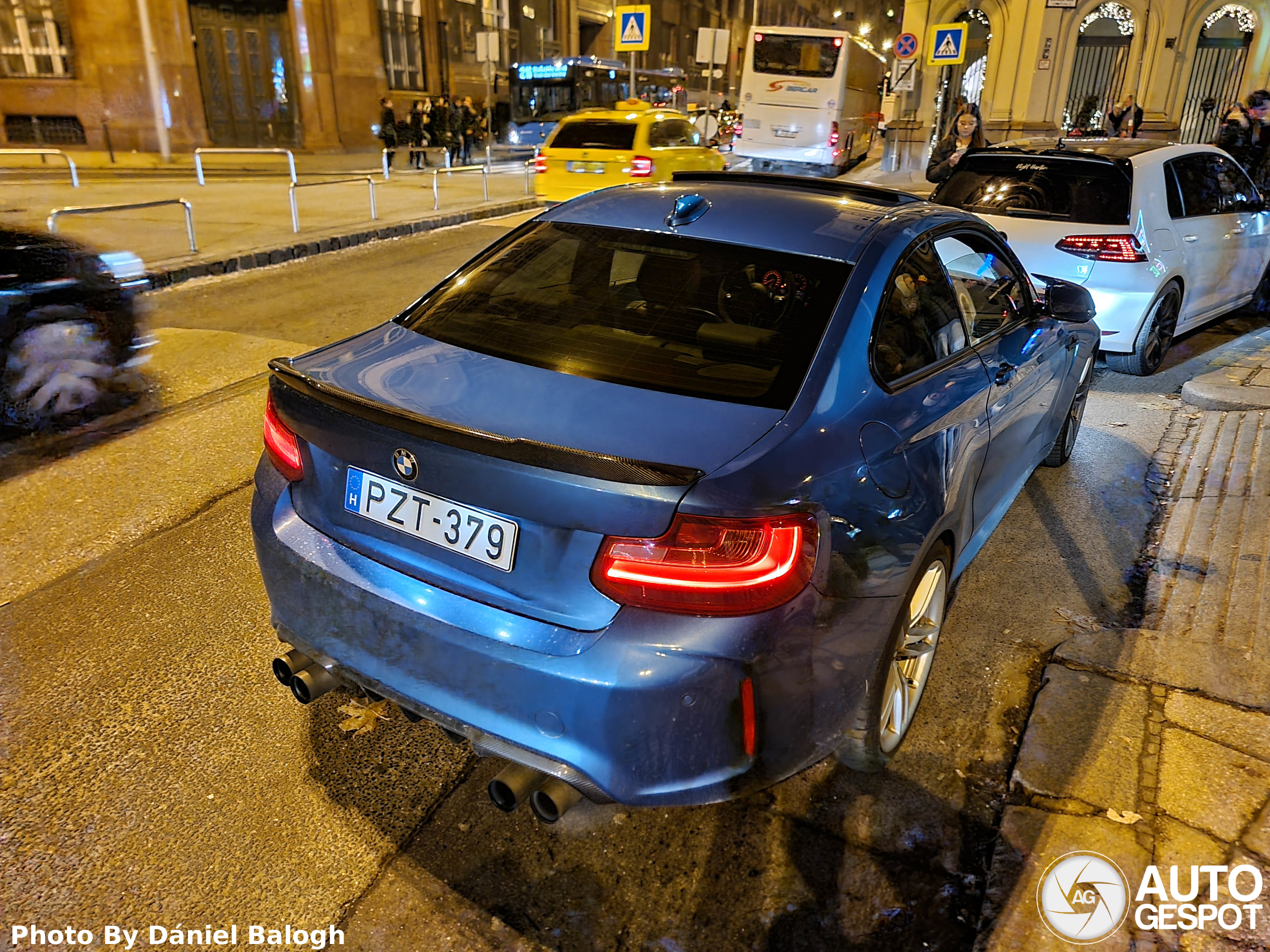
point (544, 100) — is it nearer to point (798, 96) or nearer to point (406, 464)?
point (798, 96)

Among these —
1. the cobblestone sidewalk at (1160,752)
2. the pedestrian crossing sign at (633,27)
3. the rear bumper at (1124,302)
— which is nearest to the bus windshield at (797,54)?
the pedestrian crossing sign at (633,27)

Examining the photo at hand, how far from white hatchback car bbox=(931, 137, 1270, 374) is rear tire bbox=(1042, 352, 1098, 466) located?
1094 mm

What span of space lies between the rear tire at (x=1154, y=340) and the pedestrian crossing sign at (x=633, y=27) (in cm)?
1730

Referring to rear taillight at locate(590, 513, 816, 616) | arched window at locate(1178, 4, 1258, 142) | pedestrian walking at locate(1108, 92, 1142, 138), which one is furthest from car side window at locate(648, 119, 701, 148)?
arched window at locate(1178, 4, 1258, 142)

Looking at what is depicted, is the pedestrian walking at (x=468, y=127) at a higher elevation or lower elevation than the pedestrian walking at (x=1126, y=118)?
lower

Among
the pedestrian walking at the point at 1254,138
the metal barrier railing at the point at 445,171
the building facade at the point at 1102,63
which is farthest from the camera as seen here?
the building facade at the point at 1102,63

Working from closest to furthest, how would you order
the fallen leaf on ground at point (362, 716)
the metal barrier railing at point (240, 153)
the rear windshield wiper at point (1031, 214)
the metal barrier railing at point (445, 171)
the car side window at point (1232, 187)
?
the fallen leaf on ground at point (362, 716) → the rear windshield wiper at point (1031, 214) → the car side window at point (1232, 187) → the metal barrier railing at point (240, 153) → the metal barrier railing at point (445, 171)

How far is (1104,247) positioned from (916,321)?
14.9 feet

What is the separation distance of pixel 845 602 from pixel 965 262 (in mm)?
2187

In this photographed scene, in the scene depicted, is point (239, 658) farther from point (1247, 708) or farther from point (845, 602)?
point (1247, 708)

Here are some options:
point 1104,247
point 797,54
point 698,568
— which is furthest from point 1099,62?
point 698,568

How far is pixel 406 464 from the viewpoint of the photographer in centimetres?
215

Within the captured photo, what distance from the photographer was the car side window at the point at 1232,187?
7.48 meters

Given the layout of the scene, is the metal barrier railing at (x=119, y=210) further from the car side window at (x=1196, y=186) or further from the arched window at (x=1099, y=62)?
the arched window at (x=1099, y=62)
